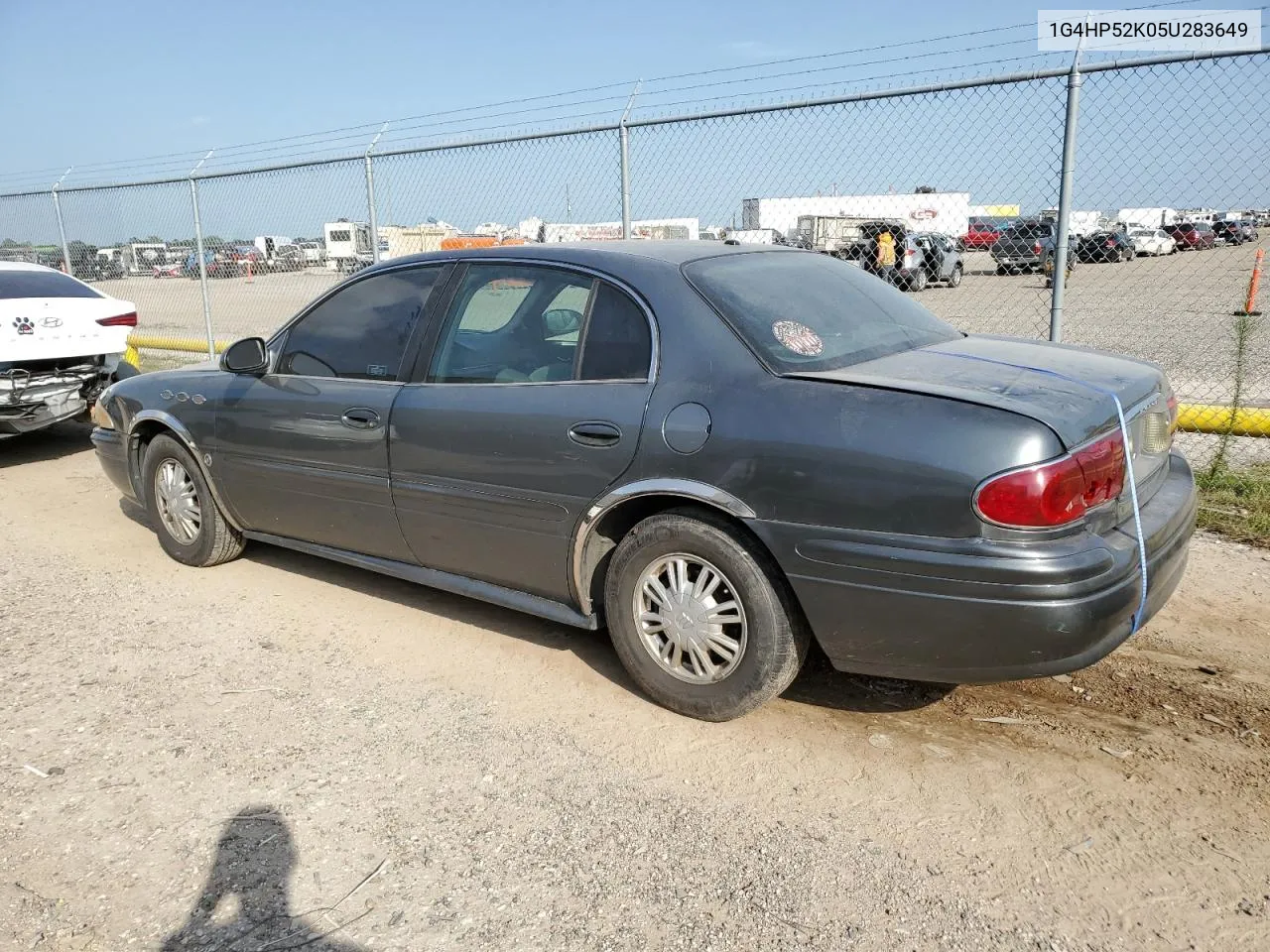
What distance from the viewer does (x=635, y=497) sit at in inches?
132

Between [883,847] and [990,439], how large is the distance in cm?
118

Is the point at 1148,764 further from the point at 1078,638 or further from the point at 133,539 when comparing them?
the point at 133,539

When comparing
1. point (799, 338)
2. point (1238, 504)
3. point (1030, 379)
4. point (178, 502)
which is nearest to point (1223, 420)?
point (1238, 504)

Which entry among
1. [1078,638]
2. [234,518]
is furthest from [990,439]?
[234,518]

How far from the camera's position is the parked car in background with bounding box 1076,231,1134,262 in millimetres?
8627

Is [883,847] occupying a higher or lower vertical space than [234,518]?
lower

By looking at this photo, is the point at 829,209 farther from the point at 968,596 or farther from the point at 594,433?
the point at 968,596

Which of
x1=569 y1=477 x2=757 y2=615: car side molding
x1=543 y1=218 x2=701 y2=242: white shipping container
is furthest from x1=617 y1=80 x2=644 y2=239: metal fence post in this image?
x1=569 y1=477 x2=757 y2=615: car side molding

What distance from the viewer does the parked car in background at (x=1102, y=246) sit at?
8.63m

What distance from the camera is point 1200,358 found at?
1189 cm

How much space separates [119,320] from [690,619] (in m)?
6.70

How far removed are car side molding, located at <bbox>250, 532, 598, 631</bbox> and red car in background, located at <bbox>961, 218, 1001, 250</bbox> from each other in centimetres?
700

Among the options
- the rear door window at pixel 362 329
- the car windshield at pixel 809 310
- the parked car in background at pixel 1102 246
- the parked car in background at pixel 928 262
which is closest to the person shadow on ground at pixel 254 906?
the rear door window at pixel 362 329

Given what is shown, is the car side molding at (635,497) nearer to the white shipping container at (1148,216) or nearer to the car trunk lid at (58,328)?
the white shipping container at (1148,216)
